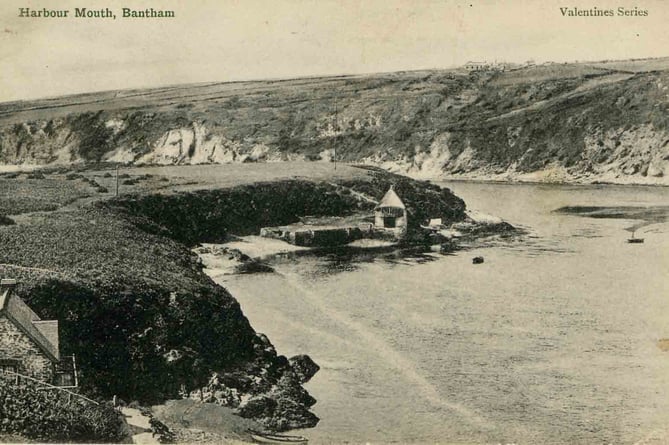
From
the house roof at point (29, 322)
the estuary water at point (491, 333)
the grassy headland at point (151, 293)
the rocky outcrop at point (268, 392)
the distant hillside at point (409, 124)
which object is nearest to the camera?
the house roof at point (29, 322)

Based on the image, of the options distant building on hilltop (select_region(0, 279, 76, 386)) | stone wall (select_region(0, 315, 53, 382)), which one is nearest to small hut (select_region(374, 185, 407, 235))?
distant building on hilltop (select_region(0, 279, 76, 386))

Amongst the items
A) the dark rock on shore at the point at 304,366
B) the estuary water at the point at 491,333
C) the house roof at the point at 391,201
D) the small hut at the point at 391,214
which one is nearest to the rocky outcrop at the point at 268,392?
the dark rock on shore at the point at 304,366

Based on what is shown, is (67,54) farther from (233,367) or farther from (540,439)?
(540,439)

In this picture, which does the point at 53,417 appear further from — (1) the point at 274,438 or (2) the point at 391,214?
(2) the point at 391,214

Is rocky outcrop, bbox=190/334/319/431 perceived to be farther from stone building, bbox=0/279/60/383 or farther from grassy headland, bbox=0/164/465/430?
stone building, bbox=0/279/60/383

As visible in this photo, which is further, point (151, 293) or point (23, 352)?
point (151, 293)

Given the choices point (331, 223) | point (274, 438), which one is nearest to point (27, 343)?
point (274, 438)

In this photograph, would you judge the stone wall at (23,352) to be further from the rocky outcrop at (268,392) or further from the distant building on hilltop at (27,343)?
the rocky outcrop at (268,392)
